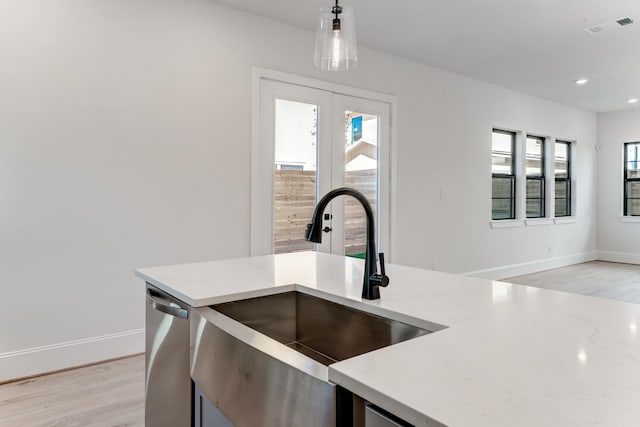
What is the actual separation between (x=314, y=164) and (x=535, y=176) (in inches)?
178

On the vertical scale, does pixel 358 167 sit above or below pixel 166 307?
above

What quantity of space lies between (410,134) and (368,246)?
3.85 meters

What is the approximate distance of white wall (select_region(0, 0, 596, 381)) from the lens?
269cm

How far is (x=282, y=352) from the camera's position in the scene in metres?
0.94

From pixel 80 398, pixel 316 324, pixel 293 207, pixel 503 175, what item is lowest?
pixel 80 398

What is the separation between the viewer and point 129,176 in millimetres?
3061

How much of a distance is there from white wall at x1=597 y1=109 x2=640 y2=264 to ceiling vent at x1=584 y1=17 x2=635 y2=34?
175 inches

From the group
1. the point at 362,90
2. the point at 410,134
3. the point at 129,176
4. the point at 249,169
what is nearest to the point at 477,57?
the point at 410,134

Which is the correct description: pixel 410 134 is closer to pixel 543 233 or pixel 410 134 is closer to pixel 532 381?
pixel 543 233

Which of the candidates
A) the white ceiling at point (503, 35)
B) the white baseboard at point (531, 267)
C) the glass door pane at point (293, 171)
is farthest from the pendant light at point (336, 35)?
the white baseboard at point (531, 267)

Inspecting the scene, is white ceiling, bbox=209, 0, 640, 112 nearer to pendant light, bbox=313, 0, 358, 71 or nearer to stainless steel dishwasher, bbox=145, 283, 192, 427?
pendant light, bbox=313, 0, 358, 71

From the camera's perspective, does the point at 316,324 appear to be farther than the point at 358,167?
No

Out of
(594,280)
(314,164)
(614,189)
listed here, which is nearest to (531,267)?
(594,280)

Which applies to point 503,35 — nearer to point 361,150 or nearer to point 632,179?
point 361,150
